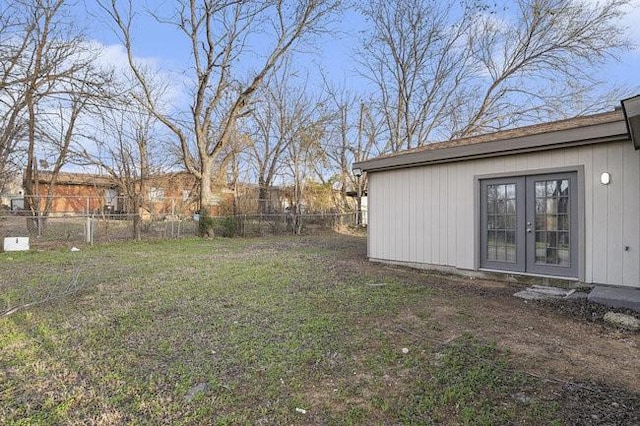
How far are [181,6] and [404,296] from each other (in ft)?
41.7

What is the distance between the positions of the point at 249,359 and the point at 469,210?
15.5 ft

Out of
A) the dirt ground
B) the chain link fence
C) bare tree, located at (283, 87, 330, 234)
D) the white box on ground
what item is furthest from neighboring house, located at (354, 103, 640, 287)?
bare tree, located at (283, 87, 330, 234)

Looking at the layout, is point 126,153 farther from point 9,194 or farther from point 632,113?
point 632,113

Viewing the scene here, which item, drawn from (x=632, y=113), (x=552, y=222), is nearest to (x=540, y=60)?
(x=552, y=222)

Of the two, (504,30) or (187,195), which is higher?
(504,30)

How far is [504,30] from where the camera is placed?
17234 mm

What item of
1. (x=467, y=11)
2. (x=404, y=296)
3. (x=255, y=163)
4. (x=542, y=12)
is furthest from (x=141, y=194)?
(x=542, y=12)

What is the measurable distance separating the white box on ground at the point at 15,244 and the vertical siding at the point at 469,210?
27.5 ft

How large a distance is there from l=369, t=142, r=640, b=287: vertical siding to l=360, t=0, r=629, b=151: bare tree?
12834 mm

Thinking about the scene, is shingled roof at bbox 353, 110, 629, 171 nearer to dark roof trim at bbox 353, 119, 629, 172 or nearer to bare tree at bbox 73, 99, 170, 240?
dark roof trim at bbox 353, 119, 629, 172

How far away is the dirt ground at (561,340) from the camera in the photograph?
2.26 metres

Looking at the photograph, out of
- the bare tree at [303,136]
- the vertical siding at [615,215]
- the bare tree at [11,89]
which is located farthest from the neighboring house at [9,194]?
the vertical siding at [615,215]

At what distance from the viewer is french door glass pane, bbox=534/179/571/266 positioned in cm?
537

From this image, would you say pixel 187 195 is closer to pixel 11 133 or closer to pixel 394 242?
pixel 11 133
